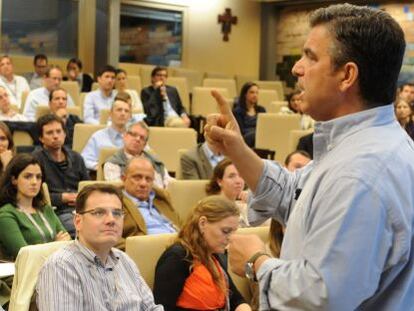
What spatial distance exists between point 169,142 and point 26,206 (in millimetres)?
2537

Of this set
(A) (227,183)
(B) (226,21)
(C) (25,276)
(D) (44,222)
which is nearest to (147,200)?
(A) (227,183)

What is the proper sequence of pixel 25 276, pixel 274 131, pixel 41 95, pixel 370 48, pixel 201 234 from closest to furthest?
pixel 370 48 → pixel 25 276 → pixel 201 234 → pixel 274 131 → pixel 41 95

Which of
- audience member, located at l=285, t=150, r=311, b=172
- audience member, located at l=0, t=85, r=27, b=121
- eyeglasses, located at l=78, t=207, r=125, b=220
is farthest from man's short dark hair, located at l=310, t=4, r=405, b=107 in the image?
audience member, located at l=0, t=85, r=27, b=121

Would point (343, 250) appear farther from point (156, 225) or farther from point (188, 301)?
point (156, 225)

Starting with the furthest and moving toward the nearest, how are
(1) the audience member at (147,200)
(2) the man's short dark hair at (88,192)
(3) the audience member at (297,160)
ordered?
(3) the audience member at (297,160) < (1) the audience member at (147,200) < (2) the man's short dark hair at (88,192)

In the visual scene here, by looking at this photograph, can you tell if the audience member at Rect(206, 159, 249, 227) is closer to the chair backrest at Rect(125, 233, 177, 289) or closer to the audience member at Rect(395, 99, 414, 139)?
the chair backrest at Rect(125, 233, 177, 289)

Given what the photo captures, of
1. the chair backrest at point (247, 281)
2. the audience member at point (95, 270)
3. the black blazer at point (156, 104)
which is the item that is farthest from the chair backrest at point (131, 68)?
the audience member at point (95, 270)

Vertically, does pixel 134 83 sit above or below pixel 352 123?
above

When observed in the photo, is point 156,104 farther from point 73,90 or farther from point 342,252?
point 342,252

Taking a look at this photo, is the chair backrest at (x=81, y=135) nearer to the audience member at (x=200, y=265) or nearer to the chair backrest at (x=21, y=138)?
the chair backrest at (x=21, y=138)

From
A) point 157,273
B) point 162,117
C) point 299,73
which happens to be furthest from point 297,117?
point 299,73

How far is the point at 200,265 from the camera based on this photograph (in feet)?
10.3

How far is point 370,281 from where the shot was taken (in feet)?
3.89

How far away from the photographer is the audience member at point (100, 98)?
7.53 m
